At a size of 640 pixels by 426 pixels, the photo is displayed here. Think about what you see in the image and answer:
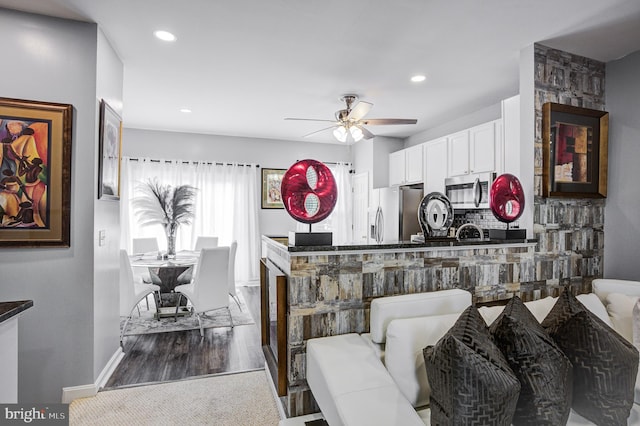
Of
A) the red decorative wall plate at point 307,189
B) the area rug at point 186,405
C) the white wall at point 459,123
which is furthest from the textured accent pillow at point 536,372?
the white wall at point 459,123

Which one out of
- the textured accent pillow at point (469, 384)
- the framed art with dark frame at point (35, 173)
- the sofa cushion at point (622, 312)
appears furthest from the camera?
the framed art with dark frame at point (35, 173)

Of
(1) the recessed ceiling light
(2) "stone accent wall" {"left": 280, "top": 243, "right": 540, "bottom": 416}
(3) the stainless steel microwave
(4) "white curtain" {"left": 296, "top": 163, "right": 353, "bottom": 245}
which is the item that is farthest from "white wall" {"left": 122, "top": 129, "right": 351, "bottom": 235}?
(2) "stone accent wall" {"left": 280, "top": 243, "right": 540, "bottom": 416}

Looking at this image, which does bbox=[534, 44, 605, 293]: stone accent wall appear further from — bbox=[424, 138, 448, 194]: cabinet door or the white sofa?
bbox=[424, 138, 448, 194]: cabinet door

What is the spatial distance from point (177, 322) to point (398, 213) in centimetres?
328

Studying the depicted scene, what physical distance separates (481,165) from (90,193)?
3.73 meters

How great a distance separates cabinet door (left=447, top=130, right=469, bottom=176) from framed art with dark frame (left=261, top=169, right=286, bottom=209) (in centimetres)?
300

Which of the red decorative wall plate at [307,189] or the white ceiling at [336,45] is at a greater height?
the white ceiling at [336,45]

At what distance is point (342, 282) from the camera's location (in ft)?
6.26

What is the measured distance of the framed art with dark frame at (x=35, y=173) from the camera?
2.13 metres

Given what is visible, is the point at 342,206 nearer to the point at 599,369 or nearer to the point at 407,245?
the point at 407,245

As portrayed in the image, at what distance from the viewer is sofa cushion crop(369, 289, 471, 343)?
5.64 feet

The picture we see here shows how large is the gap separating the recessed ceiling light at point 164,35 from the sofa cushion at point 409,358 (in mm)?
2588

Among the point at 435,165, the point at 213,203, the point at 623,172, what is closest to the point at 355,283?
the point at 623,172

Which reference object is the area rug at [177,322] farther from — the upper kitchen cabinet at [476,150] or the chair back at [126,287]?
the upper kitchen cabinet at [476,150]
